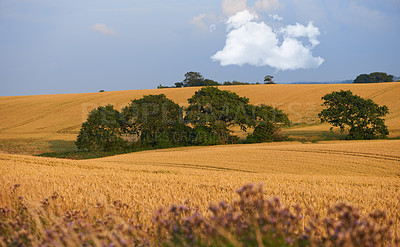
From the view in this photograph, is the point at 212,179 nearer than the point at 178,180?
No

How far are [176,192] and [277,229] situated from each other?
3.86 meters

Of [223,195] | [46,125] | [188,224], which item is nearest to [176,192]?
[223,195]

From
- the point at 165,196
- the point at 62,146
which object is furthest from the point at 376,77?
the point at 165,196

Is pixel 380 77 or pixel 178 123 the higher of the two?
pixel 380 77

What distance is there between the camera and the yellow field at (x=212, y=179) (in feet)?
17.9

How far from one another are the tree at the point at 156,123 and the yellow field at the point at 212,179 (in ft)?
39.4

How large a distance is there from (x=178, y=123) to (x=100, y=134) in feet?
25.6

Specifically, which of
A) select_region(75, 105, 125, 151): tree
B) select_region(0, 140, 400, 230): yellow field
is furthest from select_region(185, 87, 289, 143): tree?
select_region(0, 140, 400, 230): yellow field

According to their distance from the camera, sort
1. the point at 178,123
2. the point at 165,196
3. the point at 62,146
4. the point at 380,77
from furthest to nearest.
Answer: the point at 380,77, the point at 62,146, the point at 178,123, the point at 165,196

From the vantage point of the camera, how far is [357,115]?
31469mm

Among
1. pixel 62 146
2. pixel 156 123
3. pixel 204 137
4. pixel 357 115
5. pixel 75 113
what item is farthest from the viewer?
pixel 75 113

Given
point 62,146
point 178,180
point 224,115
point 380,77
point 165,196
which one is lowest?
point 62,146

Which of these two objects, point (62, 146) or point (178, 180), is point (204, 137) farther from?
point (178, 180)

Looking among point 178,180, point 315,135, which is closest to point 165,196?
point 178,180
